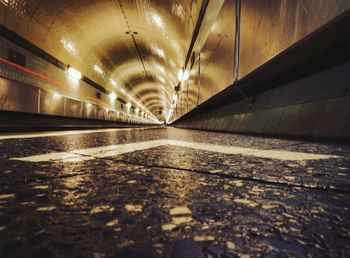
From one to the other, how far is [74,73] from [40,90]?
3.30m

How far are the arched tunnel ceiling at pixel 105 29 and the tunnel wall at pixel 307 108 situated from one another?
3.92 m

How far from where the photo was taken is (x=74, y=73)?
1134cm

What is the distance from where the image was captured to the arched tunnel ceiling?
704 centimetres

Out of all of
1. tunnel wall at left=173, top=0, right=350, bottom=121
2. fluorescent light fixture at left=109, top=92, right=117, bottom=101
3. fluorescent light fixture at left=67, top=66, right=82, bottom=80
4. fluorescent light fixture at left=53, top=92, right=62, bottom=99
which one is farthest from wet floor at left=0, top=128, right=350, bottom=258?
fluorescent light fixture at left=109, top=92, right=117, bottom=101

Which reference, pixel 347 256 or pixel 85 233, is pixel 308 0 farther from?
pixel 85 233

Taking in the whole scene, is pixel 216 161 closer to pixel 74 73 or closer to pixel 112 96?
pixel 74 73

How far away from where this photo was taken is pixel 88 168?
3.27 ft

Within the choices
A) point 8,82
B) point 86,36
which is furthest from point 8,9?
point 86,36

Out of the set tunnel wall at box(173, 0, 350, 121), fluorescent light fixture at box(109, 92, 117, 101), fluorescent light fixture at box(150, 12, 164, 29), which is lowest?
tunnel wall at box(173, 0, 350, 121)

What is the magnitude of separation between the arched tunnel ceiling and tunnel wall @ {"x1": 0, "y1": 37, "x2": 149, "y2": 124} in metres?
0.63

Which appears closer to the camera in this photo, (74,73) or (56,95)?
(56,95)

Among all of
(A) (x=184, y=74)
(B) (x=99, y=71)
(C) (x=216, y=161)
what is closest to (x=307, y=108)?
(C) (x=216, y=161)

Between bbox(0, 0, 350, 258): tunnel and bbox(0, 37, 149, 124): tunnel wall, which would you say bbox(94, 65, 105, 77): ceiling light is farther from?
bbox(0, 0, 350, 258): tunnel

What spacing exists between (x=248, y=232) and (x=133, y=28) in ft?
35.3
